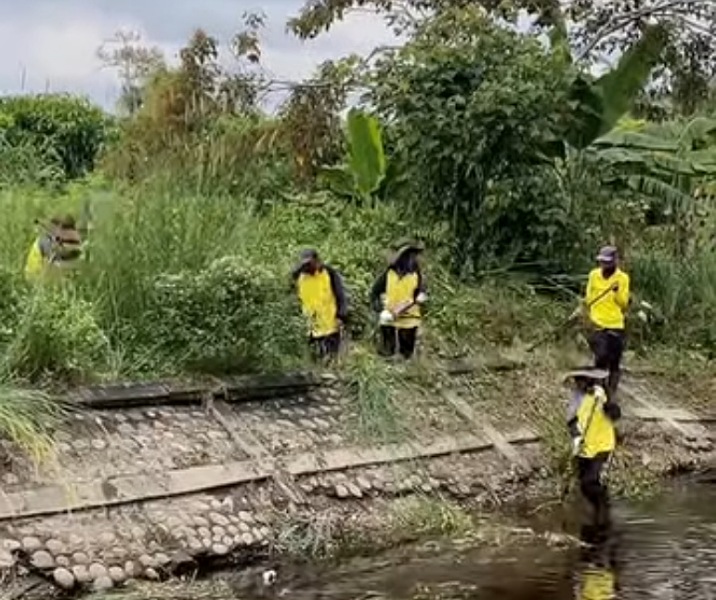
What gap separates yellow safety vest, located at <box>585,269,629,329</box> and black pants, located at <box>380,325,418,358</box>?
189 cm

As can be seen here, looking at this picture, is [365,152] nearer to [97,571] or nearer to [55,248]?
[55,248]

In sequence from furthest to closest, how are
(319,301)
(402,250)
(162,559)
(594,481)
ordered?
(402,250)
(319,301)
(594,481)
(162,559)

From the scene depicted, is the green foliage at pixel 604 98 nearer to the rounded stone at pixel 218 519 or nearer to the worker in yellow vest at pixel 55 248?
the worker in yellow vest at pixel 55 248

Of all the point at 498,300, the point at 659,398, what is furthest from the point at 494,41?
the point at 659,398

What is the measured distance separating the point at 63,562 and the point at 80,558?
0.15 metres

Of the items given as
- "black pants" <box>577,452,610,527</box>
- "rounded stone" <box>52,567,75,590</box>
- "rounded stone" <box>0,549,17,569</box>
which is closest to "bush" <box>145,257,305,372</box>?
"black pants" <box>577,452,610,527</box>

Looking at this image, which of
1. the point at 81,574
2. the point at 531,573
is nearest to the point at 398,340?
the point at 531,573

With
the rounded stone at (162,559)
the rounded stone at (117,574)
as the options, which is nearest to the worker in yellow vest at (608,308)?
the rounded stone at (162,559)

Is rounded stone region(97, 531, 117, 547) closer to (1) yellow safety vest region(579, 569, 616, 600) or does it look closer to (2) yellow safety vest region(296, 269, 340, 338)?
(1) yellow safety vest region(579, 569, 616, 600)

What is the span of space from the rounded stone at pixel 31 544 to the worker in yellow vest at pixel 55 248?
3159 mm

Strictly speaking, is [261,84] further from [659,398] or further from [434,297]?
[659,398]

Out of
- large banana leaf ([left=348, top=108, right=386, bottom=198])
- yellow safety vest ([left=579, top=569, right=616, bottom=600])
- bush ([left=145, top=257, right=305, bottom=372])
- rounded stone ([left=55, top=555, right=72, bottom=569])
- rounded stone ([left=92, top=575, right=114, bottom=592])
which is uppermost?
large banana leaf ([left=348, top=108, right=386, bottom=198])

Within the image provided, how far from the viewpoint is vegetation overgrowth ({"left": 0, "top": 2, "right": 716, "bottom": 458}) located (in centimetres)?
1412

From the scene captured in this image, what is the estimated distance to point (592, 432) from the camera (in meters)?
14.0
